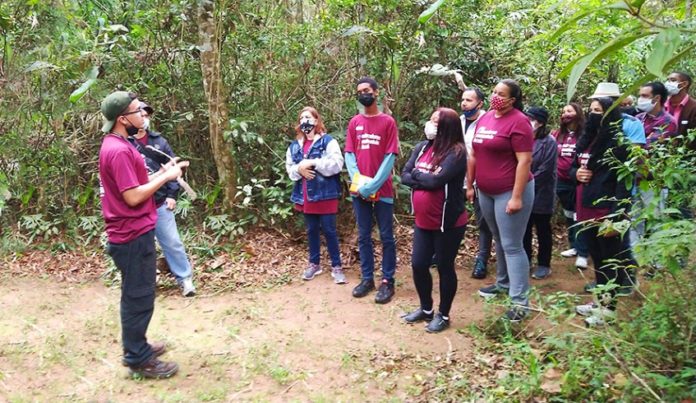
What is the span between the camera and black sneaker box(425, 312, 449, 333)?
14.0ft

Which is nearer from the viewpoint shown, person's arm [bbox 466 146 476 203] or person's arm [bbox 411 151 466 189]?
person's arm [bbox 411 151 466 189]

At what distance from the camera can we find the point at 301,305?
504cm

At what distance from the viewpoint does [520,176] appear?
4.01 metres

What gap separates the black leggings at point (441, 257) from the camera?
4.19 m

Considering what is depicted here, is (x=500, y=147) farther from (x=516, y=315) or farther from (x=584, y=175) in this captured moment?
(x=516, y=315)

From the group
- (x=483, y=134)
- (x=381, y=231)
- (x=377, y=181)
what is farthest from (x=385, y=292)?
(x=483, y=134)

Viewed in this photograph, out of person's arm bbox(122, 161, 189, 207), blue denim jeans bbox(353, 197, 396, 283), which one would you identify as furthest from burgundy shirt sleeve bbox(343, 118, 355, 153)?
person's arm bbox(122, 161, 189, 207)

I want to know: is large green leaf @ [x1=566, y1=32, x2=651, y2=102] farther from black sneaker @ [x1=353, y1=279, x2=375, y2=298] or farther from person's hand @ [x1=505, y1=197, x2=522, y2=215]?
black sneaker @ [x1=353, y1=279, x2=375, y2=298]

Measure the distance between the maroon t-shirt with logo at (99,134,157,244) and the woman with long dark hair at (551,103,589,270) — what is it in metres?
4.07

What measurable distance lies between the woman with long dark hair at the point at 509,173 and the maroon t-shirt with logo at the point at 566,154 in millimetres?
1537

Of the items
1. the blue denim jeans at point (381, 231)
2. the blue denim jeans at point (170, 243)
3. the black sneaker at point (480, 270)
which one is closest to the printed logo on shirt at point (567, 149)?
the black sneaker at point (480, 270)

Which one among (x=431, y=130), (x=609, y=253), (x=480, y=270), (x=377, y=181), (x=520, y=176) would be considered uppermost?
(x=431, y=130)

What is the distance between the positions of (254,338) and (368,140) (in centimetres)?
209

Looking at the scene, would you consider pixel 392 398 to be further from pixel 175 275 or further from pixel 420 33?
pixel 420 33
